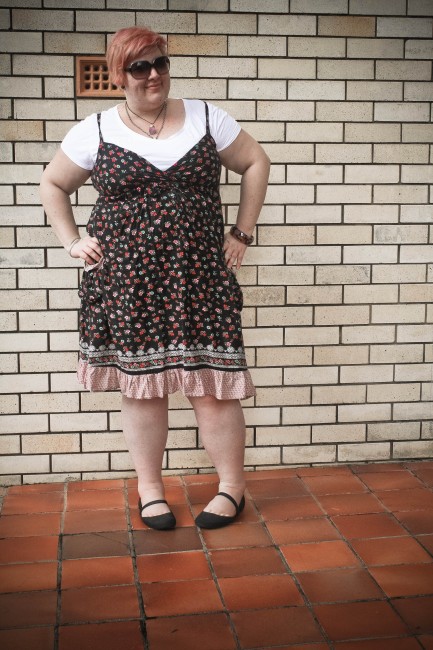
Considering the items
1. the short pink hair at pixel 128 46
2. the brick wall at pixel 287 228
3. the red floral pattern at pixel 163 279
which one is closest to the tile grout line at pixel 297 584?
the red floral pattern at pixel 163 279

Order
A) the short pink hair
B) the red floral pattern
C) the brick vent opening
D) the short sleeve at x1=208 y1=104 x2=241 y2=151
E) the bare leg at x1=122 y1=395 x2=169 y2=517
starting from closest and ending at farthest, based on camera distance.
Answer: the short pink hair
the red floral pattern
the short sleeve at x1=208 y1=104 x2=241 y2=151
the bare leg at x1=122 y1=395 x2=169 y2=517
the brick vent opening

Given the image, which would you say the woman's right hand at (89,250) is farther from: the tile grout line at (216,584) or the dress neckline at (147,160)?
the tile grout line at (216,584)

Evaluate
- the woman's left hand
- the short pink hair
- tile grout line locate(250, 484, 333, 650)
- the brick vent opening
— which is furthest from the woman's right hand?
tile grout line locate(250, 484, 333, 650)

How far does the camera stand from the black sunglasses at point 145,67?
8.13 feet

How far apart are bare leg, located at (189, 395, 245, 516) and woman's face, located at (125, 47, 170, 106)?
1.11 m

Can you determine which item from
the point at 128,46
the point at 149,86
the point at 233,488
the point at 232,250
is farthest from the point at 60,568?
the point at 128,46

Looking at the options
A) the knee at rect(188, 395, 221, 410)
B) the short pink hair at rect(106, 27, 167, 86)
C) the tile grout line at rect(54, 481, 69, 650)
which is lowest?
the tile grout line at rect(54, 481, 69, 650)

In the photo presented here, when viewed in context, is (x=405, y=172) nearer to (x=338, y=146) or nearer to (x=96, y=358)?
(x=338, y=146)

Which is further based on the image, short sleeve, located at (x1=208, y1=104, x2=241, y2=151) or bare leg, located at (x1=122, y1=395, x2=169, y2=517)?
bare leg, located at (x1=122, y1=395, x2=169, y2=517)

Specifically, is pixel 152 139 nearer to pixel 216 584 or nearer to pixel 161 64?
pixel 161 64

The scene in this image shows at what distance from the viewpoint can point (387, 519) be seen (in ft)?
9.25

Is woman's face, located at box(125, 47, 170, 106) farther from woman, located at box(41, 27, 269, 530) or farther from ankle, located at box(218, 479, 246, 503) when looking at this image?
ankle, located at box(218, 479, 246, 503)

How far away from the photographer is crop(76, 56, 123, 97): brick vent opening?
3.09 metres

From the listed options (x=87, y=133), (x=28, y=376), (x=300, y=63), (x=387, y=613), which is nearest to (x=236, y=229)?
(x=87, y=133)
